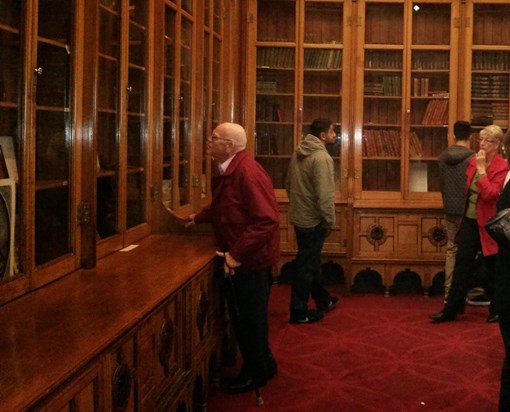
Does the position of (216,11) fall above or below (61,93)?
above

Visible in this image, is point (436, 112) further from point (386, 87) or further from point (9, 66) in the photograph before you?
point (9, 66)

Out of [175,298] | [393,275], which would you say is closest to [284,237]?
[393,275]

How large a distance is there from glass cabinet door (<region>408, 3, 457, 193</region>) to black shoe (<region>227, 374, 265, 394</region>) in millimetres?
3531

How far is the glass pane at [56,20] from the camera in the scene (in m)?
2.73

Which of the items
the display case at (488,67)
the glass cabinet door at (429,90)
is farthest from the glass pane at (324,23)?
the display case at (488,67)

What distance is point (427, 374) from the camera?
4434mm

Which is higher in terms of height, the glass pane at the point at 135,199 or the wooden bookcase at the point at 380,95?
the wooden bookcase at the point at 380,95

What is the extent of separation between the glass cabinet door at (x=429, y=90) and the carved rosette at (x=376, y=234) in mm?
556

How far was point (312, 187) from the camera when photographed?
214 inches

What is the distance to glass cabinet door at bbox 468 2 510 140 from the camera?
23.3 feet

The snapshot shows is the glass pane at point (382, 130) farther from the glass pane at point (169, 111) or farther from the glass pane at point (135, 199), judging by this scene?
the glass pane at point (135, 199)

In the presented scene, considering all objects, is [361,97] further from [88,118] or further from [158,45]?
[88,118]

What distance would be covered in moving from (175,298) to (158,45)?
1.78 metres

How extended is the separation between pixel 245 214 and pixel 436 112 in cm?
396
